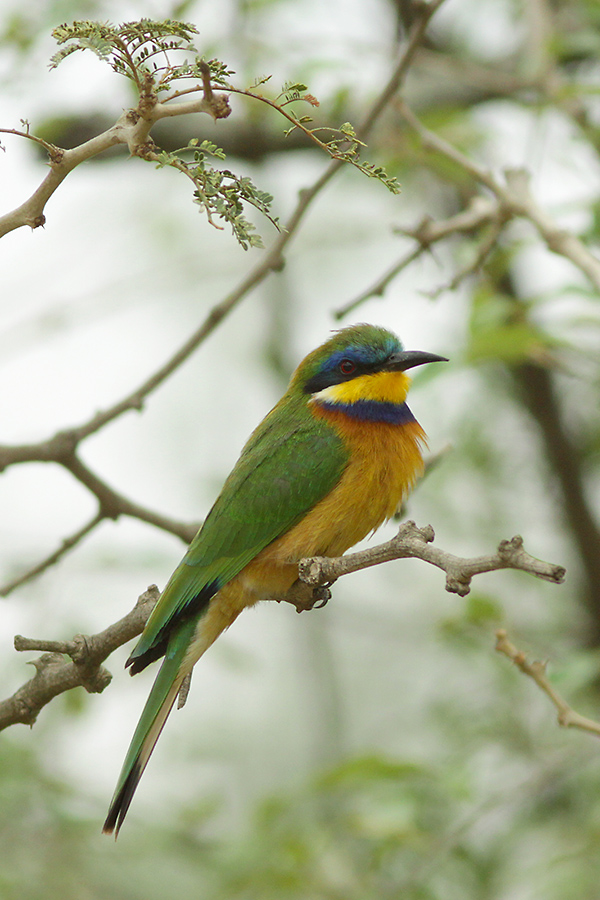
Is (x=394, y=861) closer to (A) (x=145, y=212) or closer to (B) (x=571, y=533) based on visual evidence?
(B) (x=571, y=533)

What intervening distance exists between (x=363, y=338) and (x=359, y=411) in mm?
261

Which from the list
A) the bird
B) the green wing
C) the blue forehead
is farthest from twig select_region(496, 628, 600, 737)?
the blue forehead

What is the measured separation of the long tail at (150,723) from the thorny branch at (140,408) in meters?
0.46

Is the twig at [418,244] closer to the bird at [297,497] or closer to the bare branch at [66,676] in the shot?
the bird at [297,497]

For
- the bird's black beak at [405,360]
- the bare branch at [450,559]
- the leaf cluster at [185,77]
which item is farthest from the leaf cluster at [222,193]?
the bird's black beak at [405,360]

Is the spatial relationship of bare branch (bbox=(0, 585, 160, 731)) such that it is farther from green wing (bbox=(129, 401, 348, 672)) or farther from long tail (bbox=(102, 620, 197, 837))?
green wing (bbox=(129, 401, 348, 672))

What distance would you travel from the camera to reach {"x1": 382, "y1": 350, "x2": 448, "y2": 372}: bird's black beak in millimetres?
2965

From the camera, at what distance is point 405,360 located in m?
3.01

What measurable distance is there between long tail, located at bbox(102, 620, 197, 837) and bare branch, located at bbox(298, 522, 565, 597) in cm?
71

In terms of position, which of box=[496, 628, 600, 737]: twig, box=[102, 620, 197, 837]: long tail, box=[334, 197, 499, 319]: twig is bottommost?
box=[102, 620, 197, 837]: long tail

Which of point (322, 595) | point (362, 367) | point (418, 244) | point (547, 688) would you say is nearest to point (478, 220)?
point (418, 244)

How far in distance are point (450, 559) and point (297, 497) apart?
1.34 m

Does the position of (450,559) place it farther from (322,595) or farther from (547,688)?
(322,595)

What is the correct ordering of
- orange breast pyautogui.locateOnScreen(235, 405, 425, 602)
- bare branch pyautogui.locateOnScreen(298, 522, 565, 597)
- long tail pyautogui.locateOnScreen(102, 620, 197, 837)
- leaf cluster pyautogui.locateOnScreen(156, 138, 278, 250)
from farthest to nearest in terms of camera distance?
orange breast pyautogui.locateOnScreen(235, 405, 425, 602) → long tail pyautogui.locateOnScreen(102, 620, 197, 837) → leaf cluster pyautogui.locateOnScreen(156, 138, 278, 250) → bare branch pyautogui.locateOnScreen(298, 522, 565, 597)
